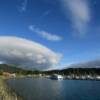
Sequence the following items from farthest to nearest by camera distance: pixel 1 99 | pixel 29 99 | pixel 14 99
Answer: pixel 29 99, pixel 14 99, pixel 1 99

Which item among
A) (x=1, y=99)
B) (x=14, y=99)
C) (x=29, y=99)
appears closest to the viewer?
(x=1, y=99)

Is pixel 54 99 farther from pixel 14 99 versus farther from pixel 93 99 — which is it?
pixel 14 99

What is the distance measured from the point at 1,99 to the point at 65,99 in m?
29.3

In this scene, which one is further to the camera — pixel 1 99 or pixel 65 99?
pixel 65 99

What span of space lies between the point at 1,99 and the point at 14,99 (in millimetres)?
6022

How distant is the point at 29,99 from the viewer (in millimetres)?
65062

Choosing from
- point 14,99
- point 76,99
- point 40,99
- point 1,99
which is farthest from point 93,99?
point 1,99

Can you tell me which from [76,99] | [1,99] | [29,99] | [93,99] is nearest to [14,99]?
[1,99]

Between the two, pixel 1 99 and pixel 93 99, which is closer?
pixel 1 99

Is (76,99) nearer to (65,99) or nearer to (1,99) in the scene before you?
(65,99)

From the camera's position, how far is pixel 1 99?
4334cm

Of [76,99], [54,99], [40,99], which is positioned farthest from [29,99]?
[76,99]

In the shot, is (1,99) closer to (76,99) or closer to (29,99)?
(29,99)

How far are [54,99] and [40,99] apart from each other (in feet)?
14.9
